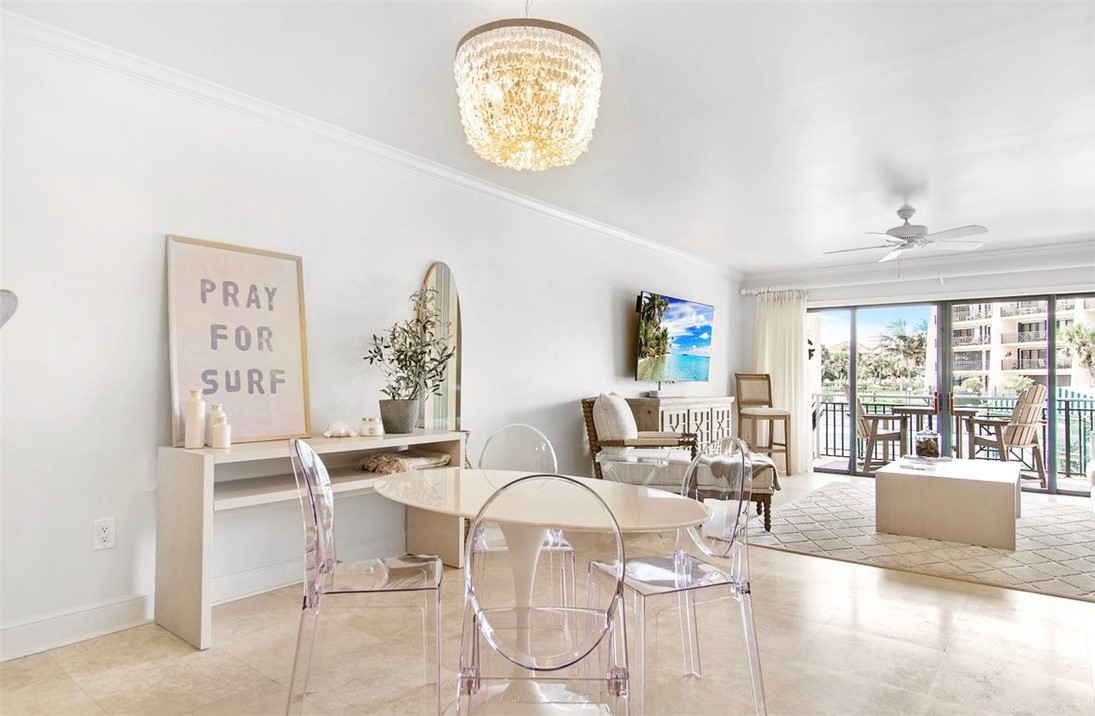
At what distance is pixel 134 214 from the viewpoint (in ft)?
8.70

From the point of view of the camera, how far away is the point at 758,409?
277 inches

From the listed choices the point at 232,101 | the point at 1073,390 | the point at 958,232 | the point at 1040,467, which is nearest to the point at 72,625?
the point at 232,101

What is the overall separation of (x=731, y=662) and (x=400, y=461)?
5.93 feet

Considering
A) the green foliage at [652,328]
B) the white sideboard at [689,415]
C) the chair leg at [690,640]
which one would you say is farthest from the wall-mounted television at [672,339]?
the chair leg at [690,640]

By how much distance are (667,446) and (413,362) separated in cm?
200

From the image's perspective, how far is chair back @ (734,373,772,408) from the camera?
7188 mm

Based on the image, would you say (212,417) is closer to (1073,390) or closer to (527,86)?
(527,86)

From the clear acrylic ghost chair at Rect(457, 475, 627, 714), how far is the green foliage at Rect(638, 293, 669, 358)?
140 inches

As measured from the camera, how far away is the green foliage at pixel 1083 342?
6012 millimetres

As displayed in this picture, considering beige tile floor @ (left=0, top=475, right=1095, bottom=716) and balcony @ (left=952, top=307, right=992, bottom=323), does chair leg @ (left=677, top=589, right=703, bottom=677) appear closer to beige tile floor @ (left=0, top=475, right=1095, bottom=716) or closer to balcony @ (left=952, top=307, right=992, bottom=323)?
beige tile floor @ (left=0, top=475, right=1095, bottom=716)

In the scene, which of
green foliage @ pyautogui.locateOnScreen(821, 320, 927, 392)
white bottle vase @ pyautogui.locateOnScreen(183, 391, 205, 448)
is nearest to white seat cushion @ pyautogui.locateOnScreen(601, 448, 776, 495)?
white bottle vase @ pyautogui.locateOnScreen(183, 391, 205, 448)

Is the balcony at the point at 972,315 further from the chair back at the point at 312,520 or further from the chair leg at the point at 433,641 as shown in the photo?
the chair back at the point at 312,520

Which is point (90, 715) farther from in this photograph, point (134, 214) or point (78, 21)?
point (78, 21)

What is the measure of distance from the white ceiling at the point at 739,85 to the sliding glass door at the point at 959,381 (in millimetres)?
2271
